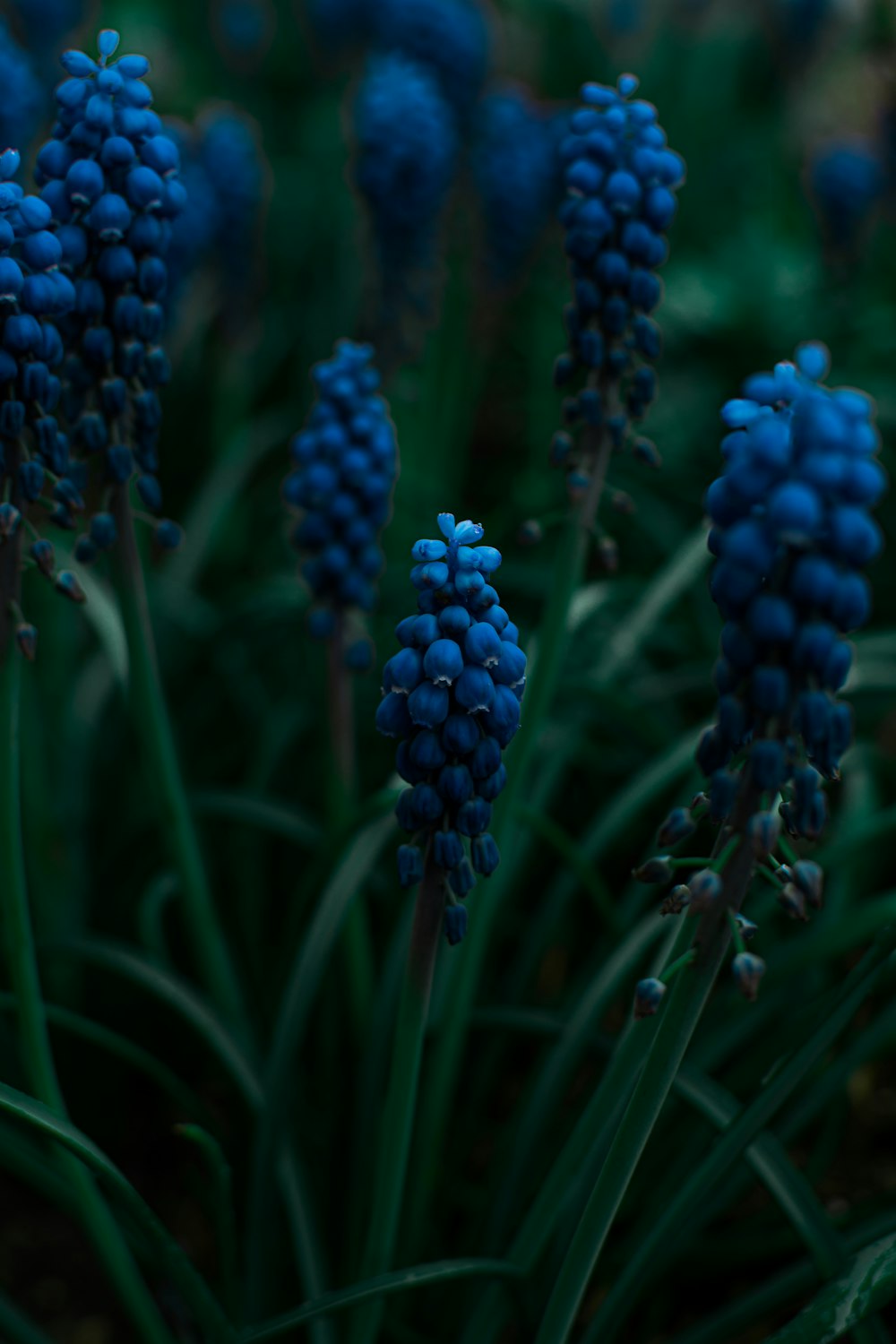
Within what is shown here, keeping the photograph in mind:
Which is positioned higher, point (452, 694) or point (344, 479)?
point (344, 479)

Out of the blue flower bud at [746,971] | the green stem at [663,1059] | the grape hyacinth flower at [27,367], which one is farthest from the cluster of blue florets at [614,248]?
the blue flower bud at [746,971]

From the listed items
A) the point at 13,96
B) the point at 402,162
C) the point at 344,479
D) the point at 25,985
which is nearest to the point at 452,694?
the point at 25,985

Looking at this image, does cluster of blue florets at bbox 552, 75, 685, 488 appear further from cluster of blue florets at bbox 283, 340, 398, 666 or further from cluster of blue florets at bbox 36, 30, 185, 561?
cluster of blue florets at bbox 36, 30, 185, 561

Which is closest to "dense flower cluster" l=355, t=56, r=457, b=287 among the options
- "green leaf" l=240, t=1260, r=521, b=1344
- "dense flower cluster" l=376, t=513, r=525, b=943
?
"dense flower cluster" l=376, t=513, r=525, b=943

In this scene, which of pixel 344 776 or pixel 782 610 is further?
pixel 344 776

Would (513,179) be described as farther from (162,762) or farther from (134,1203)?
(134,1203)

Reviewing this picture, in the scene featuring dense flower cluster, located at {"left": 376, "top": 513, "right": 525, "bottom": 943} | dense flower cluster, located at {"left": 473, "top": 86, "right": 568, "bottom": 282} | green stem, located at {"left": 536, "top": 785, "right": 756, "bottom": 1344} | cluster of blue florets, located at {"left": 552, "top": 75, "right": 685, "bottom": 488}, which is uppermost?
dense flower cluster, located at {"left": 473, "top": 86, "right": 568, "bottom": 282}
